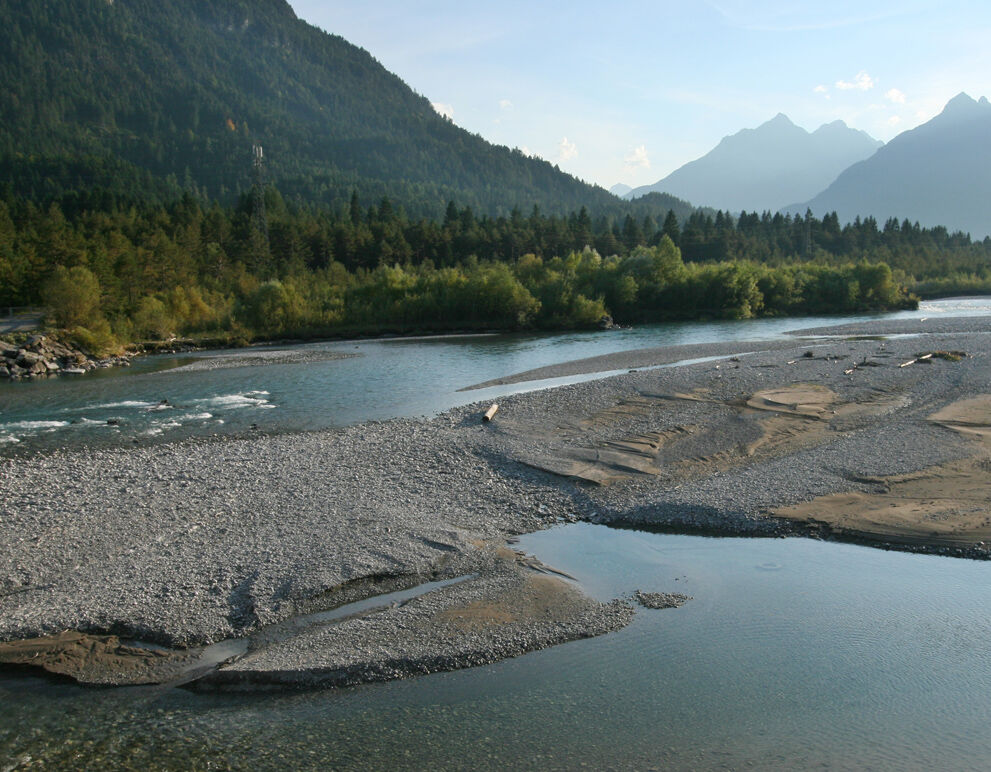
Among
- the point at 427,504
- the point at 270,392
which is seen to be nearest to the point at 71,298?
the point at 270,392

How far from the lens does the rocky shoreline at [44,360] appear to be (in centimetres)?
4894

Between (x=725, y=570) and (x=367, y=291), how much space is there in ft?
254

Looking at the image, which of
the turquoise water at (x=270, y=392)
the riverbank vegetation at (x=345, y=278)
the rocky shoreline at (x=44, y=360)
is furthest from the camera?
the riverbank vegetation at (x=345, y=278)

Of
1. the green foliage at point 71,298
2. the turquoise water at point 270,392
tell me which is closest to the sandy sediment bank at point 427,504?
the turquoise water at point 270,392

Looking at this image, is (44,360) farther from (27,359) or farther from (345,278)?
(345,278)

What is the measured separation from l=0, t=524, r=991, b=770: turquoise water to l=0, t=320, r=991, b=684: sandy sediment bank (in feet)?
2.77

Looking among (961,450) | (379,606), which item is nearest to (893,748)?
(379,606)

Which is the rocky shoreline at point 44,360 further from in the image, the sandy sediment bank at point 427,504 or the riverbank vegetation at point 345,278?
the sandy sediment bank at point 427,504

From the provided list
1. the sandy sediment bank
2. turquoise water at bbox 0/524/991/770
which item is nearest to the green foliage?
the sandy sediment bank

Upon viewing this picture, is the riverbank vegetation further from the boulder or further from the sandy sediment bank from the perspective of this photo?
the sandy sediment bank

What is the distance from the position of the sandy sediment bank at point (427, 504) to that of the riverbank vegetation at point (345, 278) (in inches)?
1839

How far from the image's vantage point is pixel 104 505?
17625 mm

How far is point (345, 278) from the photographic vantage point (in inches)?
3752

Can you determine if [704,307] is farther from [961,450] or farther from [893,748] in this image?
[893,748]
